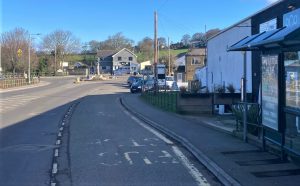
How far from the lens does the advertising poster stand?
11086 mm

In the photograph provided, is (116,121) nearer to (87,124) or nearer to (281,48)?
(87,124)

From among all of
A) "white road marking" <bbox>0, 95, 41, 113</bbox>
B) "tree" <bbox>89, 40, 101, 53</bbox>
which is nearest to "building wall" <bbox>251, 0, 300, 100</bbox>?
"white road marking" <bbox>0, 95, 41, 113</bbox>

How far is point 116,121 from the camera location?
23.3m

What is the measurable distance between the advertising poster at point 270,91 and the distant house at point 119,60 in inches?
5900

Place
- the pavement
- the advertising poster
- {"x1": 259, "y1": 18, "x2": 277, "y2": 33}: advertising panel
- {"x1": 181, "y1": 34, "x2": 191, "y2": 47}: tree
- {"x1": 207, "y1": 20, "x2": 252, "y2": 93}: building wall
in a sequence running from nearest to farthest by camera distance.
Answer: the pavement, the advertising poster, {"x1": 259, "y1": 18, "x2": 277, "y2": 33}: advertising panel, {"x1": 207, "y1": 20, "x2": 252, "y2": 93}: building wall, {"x1": 181, "y1": 34, "x2": 191, "y2": 47}: tree

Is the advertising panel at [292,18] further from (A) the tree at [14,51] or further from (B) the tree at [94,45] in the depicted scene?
(B) the tree at [94,45]

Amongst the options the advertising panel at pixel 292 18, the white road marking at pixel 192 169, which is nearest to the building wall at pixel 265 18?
the advertising panel at pixel 292 18

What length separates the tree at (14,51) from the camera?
3706 inches

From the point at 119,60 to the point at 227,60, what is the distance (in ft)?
441

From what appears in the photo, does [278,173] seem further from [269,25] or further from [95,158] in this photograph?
[269,25]

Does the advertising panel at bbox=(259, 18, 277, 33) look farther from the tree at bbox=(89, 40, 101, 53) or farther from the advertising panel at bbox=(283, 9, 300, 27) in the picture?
the tree at bbox=(89, 40, 101, 53)

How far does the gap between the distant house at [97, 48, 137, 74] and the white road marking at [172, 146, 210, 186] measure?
489ft

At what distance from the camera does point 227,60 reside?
1364 inches

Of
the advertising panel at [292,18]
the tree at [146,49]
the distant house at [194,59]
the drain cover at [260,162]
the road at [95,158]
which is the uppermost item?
the tree at [146,49]
